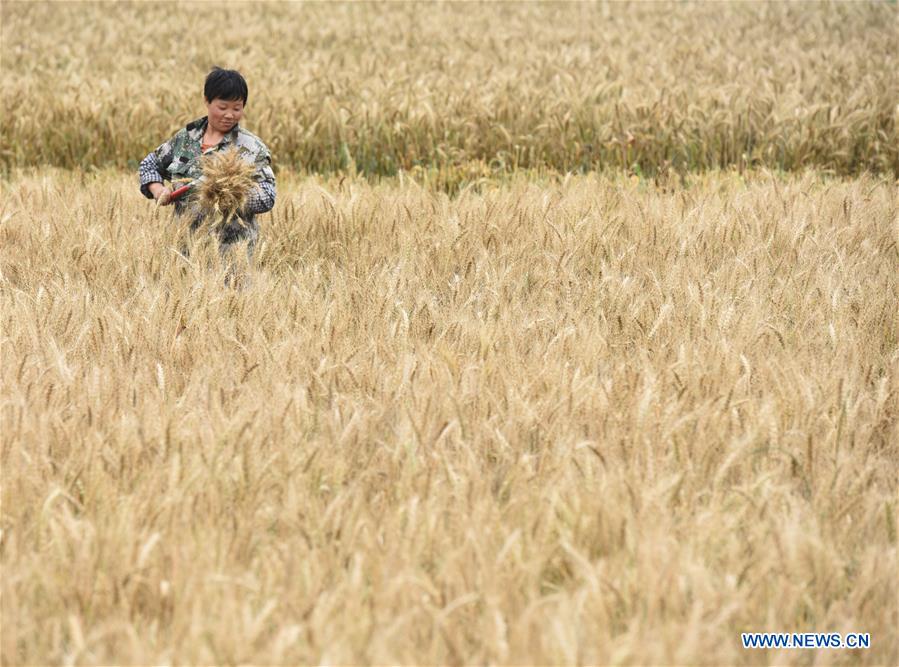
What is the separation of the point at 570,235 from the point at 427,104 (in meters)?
3.15

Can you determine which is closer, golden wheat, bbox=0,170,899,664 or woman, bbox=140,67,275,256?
golden wheat, bbox=0,170,899,664

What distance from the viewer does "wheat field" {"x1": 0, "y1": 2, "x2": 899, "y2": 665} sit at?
1672mm

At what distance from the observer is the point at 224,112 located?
13.1ft

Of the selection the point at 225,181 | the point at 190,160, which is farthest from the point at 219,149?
the point at 225,181

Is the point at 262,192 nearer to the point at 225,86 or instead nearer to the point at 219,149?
the point at 219,149

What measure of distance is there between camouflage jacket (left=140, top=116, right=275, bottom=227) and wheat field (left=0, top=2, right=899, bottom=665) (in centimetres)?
22

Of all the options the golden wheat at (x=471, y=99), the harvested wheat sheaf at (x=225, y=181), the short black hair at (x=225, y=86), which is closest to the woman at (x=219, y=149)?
the short black hair at (x=225, y=86)

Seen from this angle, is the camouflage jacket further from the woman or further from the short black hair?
the short black hair

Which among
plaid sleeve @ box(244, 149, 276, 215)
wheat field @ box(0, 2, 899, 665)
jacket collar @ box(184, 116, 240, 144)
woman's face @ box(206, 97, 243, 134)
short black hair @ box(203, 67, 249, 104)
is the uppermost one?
short black hair @ box(203, 67, 249, 104)

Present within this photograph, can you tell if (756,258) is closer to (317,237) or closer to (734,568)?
(317,237)

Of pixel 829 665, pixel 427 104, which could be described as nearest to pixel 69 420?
pixel 829 665

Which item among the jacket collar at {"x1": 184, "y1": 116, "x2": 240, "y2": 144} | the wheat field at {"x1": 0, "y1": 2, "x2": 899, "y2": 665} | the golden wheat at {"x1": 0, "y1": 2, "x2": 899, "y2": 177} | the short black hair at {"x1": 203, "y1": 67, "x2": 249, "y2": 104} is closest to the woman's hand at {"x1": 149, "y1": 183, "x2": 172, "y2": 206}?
the wheat field at {"x1": 0, "y1": 2, "x2": 899, "y2": 665}

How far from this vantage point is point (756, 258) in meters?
4.01

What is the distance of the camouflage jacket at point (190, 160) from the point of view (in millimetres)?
4047
